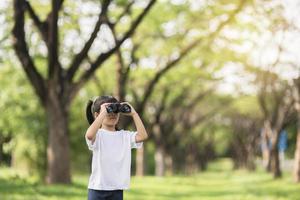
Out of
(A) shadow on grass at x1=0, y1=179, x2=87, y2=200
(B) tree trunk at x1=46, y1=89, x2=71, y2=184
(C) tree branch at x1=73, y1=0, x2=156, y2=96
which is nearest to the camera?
(A) shadow on grass at x1=0, y1=179, x2=87, y2=200

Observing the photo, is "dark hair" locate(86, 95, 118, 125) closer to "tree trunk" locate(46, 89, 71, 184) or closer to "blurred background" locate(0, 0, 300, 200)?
"blurred background" locate(0, 0, 300, 200)

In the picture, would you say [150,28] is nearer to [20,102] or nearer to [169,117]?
[20,102]

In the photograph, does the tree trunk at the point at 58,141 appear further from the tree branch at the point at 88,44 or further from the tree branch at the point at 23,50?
the tree branch at the point at 88,44

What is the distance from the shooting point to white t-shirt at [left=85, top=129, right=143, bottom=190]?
231 inches

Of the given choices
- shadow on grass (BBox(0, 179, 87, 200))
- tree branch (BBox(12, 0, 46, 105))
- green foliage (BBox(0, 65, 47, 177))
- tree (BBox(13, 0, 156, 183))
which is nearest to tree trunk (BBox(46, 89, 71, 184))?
tree (BBox(13, 0, 156, 183))

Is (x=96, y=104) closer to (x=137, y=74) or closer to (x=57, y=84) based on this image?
(x=57, y=84)

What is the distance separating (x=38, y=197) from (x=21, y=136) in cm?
2691

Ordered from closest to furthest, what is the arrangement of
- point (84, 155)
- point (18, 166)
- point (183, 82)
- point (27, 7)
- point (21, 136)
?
point (27, 7) → point (183, 82) → point (21, 136) → point (18, 166) → point (84, 155)

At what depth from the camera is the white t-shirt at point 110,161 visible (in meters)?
5.87

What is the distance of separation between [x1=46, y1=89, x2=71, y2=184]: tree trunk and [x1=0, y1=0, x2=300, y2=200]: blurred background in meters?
0.03

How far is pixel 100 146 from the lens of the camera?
5887 millimetres

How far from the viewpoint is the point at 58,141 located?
18469 millimetres

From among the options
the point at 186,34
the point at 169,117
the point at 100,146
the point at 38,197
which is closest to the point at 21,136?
the point at 169,117

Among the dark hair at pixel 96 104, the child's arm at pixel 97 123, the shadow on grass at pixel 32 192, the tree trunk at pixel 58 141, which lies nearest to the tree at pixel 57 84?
the tree trunk at pixel 58 141
